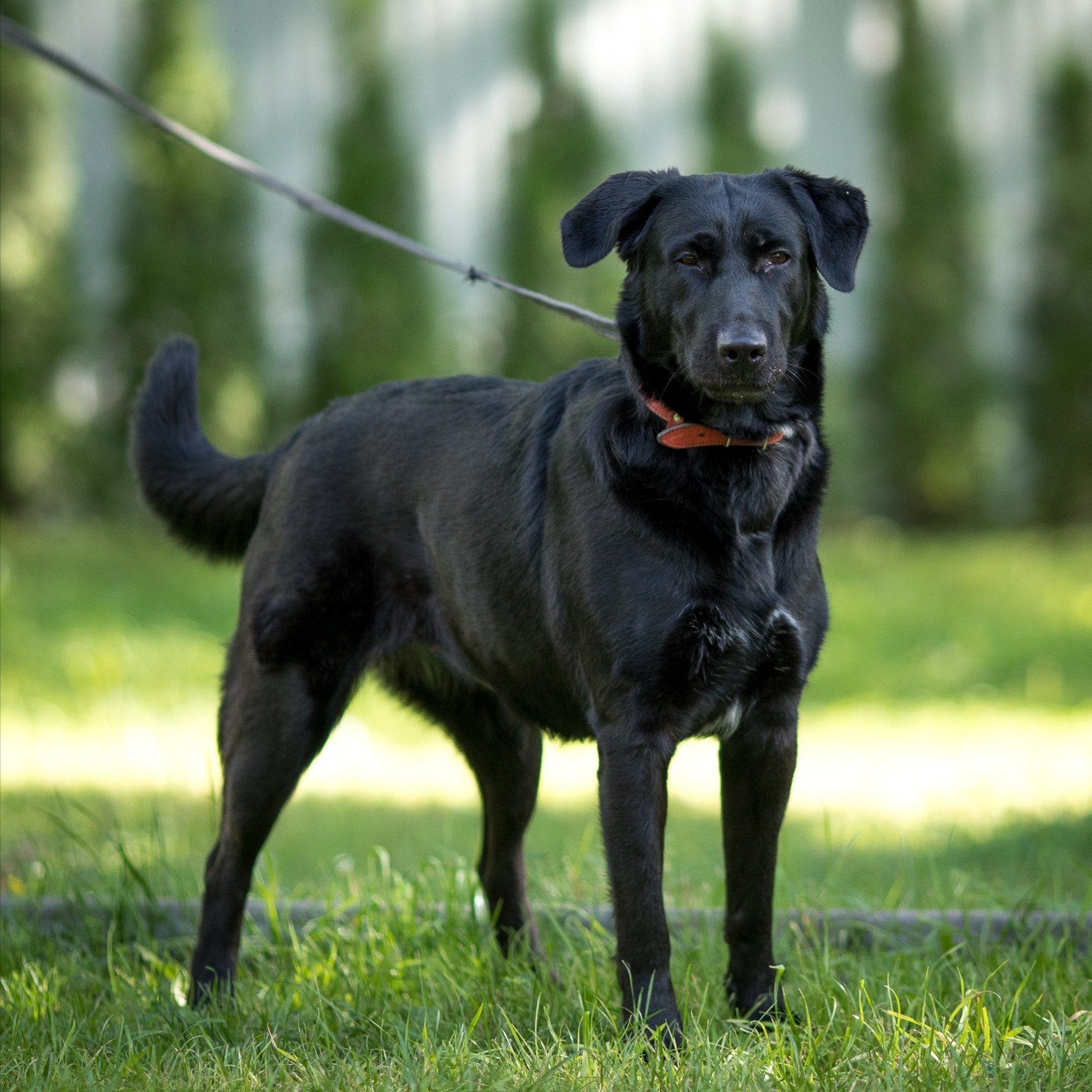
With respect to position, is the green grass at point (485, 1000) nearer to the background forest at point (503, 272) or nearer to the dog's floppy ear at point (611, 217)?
the dog's floppy ear at point (611, 217)

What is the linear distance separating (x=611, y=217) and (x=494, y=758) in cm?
136

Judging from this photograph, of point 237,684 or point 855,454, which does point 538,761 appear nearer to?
point 237,684

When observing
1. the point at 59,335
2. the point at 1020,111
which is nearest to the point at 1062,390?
the point at 1020,111

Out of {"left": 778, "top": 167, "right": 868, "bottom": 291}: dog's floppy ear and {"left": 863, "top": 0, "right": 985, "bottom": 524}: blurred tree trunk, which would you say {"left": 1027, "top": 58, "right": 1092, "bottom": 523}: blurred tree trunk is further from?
{"left": 778, "top": 167, "right": 868, "bottom": 291}: dog's floppy ear

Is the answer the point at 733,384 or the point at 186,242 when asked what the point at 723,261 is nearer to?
the point at 733,384

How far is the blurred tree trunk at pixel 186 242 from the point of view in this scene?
1127 cm

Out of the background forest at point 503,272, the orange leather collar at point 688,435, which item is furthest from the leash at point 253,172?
the background forest at point 503,272

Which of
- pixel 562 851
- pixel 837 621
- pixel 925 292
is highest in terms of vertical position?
pixel 925 292

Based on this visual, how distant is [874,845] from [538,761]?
204 centimetres

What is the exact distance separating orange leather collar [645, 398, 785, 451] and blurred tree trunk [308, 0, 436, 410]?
9.14 meters

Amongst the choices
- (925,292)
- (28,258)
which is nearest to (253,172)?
(28,258)

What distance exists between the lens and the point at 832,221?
2.66 meters

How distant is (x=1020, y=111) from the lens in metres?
14.6

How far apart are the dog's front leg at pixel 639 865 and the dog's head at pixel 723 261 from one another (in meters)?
0.70
